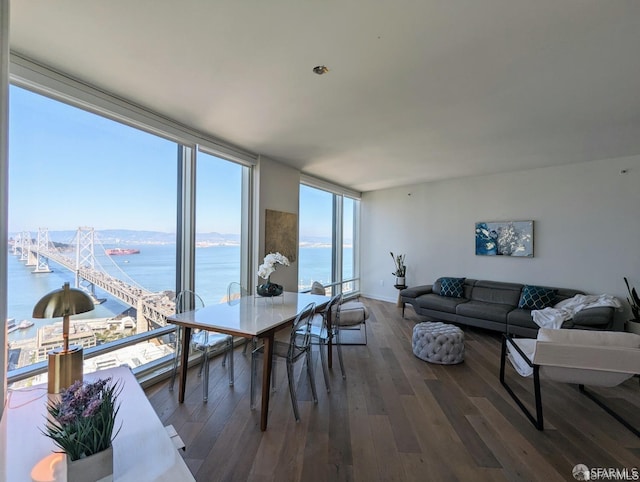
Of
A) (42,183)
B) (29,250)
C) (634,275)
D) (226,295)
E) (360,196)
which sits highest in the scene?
(360,196)

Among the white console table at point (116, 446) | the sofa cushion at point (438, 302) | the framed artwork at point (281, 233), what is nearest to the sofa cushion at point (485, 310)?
the sofa cushion at point (438, 302)

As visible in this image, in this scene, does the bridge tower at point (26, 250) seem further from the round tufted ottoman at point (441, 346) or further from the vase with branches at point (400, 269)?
the vase with branches at point (400, 269)

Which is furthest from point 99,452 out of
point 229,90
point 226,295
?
point 226,295

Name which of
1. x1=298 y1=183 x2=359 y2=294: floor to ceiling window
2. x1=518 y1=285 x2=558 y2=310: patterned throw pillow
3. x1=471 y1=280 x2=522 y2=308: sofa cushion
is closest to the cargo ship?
x1=298 y1=183 x2=359 y2=294: floor to ceiling window

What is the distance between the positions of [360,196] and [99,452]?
679 cm

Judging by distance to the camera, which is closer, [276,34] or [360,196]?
[276,34]

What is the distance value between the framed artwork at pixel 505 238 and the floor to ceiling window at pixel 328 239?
9.40 ft

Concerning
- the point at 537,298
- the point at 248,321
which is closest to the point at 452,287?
the point at 537,298

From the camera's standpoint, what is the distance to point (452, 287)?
5277 millimetres

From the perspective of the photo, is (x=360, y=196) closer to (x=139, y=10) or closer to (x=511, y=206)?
(x=511, y=206)

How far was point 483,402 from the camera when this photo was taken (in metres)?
2.62

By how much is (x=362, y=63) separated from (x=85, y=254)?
278 cm

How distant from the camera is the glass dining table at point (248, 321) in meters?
2.22

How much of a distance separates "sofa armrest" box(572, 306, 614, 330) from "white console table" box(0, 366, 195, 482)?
4461 millimetres
